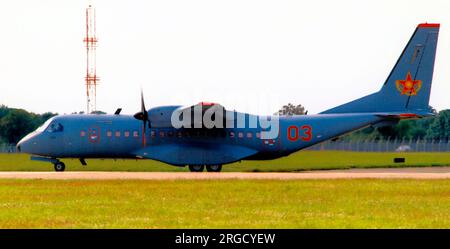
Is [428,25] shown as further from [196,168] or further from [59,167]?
[59,167]

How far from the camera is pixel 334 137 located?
46781 millimetres

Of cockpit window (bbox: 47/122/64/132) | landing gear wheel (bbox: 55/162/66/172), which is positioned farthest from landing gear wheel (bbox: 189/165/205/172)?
cockpit window (bbox: 47/122/64/132)

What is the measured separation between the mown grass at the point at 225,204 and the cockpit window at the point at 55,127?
10923mm

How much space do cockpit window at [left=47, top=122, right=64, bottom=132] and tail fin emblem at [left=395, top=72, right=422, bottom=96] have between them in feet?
65.6

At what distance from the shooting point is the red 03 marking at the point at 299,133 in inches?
1831

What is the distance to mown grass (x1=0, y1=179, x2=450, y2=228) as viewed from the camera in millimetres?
20812

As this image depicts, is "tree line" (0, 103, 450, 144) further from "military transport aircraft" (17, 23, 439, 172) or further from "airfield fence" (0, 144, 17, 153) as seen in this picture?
"military transport aircraft" (17, 23, 439, 172)

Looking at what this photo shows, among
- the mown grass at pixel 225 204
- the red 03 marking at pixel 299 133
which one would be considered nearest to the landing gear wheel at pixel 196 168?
the red 03 marking at pixel 299 133

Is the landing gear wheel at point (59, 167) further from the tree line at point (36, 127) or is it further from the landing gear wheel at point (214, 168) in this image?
the tree line at point (36, 127)

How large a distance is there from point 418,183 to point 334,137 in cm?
1187
